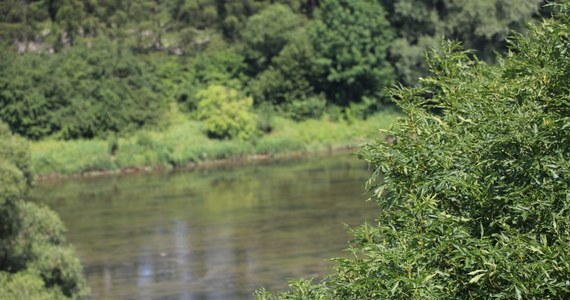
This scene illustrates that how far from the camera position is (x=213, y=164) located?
128 ft

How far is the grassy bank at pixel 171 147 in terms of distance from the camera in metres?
37.7

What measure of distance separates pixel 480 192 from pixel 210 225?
20.9 m

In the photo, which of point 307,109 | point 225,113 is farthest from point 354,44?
point 225,113

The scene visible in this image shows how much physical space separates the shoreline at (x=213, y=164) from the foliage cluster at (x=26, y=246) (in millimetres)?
17687

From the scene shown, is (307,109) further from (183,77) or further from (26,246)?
(26,246)

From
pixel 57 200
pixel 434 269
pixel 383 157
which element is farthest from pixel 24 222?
pixel 57 200

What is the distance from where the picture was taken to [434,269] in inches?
326

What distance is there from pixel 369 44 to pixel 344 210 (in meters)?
15.0

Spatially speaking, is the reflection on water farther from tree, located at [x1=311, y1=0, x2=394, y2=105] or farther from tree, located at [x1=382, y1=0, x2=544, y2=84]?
tree, located at [x1=382, y1=0, x2=544, y2=84]

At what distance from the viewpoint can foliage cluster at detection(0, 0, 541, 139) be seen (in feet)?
133

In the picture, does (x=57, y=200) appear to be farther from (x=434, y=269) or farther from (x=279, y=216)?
(x=434, y=269)

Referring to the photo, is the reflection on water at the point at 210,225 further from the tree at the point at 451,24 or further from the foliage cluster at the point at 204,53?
the tree at the point at 451,24

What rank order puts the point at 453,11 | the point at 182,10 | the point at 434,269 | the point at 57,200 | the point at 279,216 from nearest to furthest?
the point at 434,269, the point at 279,216, the point at 57,200, the point at 453,11, the point at 182,10

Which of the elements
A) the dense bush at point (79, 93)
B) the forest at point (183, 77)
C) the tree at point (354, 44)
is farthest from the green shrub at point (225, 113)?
the tree at point (354, 44)
